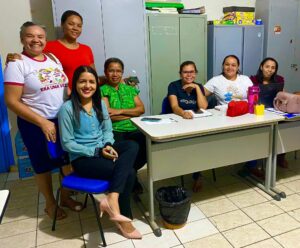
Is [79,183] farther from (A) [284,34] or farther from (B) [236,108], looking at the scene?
(A) [284,34]

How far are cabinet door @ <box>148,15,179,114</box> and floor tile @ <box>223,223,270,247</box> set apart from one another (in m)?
1.91

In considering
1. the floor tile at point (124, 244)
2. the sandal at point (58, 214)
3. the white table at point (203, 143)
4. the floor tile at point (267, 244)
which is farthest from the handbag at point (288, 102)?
the sandal at point (58, 214)

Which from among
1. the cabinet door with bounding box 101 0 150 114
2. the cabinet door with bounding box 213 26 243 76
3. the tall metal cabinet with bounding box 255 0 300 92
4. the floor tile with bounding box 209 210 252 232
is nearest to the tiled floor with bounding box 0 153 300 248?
the floor tile with bounding box 209 210 252 232

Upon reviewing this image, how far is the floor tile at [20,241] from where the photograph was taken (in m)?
2.08

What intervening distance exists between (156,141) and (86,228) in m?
0.91

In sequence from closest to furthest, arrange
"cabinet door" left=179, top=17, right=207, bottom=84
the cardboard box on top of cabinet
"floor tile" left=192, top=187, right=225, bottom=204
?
1. "floor tile" left=192, top=187, right=225, bottom=204
2. "cabinet door" left=179, top=17, right=207, bottom=84
3. the cardboard box on top of cabinet

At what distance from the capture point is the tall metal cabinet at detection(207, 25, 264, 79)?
3961 millimetres

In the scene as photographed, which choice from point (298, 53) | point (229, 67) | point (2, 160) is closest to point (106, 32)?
point (229, 67)

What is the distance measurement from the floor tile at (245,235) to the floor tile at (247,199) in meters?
0.33

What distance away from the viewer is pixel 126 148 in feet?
7.00

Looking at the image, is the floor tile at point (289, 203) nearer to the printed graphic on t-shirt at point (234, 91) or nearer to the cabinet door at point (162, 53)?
the printed graphic on t-shirt at point (234, 91)

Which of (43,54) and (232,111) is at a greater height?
(43,54)

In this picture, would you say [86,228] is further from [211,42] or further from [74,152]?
[211,42]

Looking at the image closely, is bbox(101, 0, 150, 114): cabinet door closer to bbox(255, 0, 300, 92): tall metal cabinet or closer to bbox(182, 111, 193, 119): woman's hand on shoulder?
bbox(182, 111, 193, 119): woman's hand on shoulder
